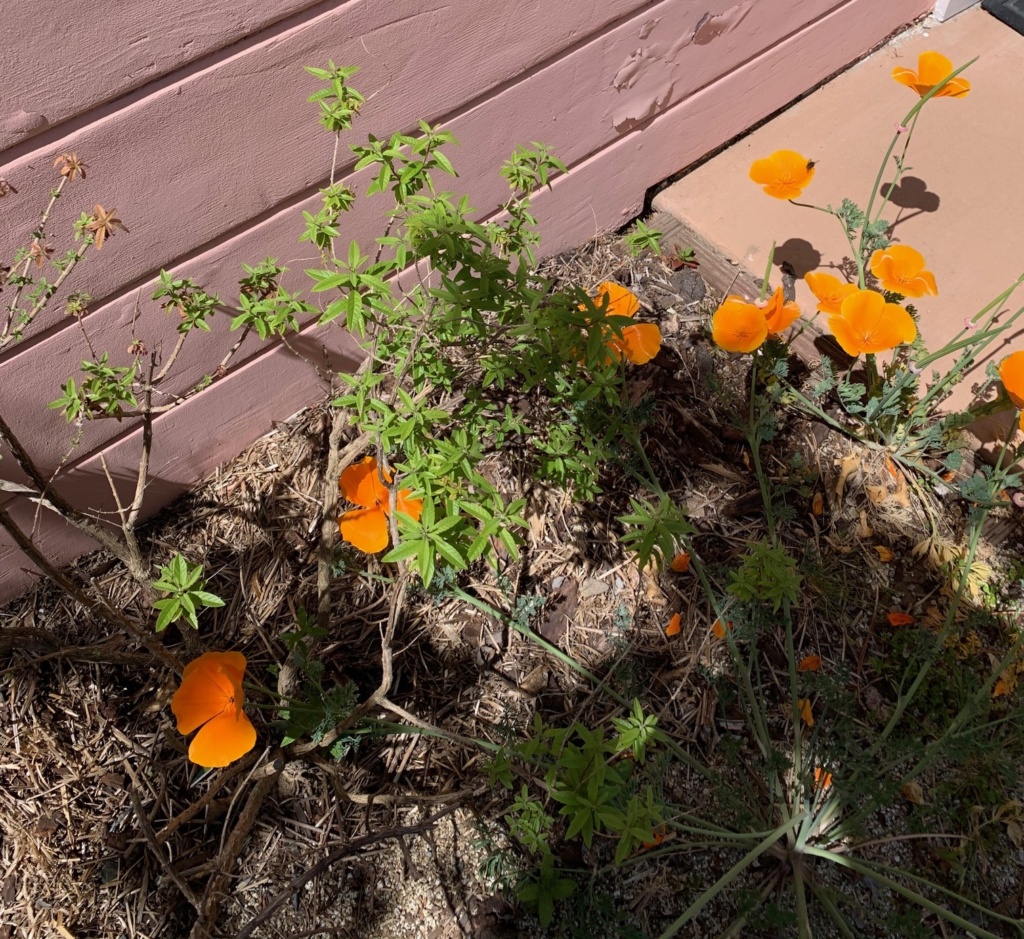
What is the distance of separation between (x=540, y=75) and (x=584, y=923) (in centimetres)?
Answer: 198

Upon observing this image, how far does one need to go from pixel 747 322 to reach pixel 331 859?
4.92 feet

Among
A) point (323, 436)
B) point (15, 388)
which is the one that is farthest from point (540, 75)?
point (15, 388)

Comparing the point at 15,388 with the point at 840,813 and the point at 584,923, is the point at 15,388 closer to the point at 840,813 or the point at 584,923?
the point at 584,923

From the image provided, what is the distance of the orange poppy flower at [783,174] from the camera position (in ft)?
7.40

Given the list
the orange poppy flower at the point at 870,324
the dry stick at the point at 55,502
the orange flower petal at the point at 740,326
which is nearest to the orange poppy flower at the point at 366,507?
the dry stick at the point at 55,502

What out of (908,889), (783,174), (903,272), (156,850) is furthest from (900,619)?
(156,850)

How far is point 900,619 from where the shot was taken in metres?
2.00

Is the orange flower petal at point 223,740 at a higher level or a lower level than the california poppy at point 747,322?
higher

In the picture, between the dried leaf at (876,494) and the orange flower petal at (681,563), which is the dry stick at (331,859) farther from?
the dried leaf at (876,494)

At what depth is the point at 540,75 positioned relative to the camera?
208 centimetres

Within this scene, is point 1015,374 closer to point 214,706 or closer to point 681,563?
point 681,563

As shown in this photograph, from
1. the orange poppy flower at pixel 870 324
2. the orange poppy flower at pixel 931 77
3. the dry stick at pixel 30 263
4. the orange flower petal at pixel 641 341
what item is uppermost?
the dry stick at pixel 30 263

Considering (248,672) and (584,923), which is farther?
(248,672)

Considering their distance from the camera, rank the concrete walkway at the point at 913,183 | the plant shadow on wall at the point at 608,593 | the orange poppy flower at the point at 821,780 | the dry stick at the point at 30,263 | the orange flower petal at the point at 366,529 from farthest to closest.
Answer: the concrete walkway at the point at 913,183 < the orange flower petal at the point at 366,529 < the orange poppy flower at the point at 821,780 < the plant shadow on wall at the point at 608,593 < the dry stick at the point at 30,263
